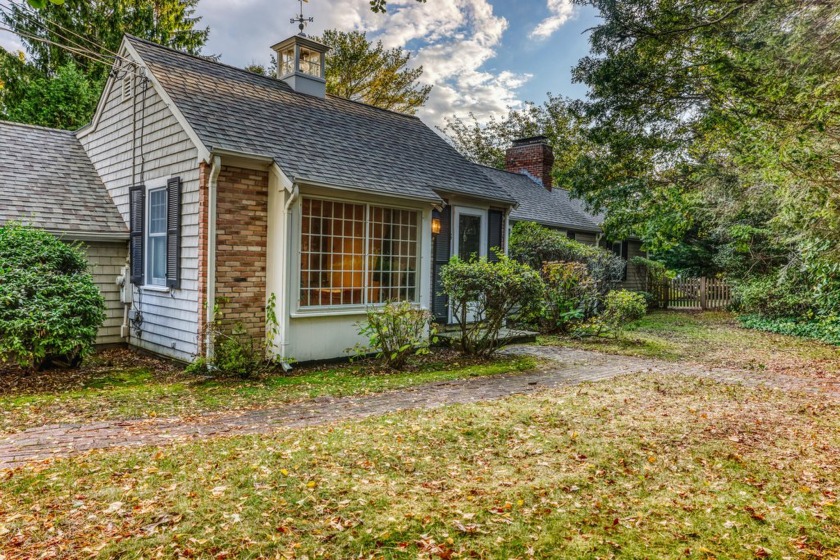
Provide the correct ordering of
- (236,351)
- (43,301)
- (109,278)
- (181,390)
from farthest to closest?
(109,278), (236,351), (43,301), (181,390)

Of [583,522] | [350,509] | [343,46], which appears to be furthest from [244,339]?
[343,46]

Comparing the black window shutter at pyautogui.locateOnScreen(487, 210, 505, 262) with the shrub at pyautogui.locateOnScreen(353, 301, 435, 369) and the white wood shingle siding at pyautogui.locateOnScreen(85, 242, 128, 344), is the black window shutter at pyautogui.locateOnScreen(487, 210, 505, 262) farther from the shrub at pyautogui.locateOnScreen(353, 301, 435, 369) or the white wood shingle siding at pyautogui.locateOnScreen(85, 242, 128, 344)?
the white wood shingle siding at pyautogui.locateOnScreen(85, 242, 128, 344)

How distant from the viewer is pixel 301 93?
1159 cm

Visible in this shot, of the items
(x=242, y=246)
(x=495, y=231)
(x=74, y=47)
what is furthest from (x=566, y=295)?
(x=74, y=47)

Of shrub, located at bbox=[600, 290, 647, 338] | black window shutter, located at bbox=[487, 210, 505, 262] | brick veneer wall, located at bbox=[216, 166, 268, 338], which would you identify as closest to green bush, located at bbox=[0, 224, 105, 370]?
brick veneer wall, located at bbox=[216, 166, 268, 338]

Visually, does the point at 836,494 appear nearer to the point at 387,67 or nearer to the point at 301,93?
the point at 301,93

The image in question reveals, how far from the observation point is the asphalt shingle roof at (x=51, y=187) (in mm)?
9047

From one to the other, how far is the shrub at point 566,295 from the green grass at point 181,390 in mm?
4059

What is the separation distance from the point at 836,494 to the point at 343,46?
29.4m

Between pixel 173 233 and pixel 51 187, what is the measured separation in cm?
350

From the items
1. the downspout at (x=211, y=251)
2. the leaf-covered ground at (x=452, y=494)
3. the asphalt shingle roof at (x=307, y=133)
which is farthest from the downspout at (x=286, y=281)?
the leaf-covered ground at (x=452, y=494)

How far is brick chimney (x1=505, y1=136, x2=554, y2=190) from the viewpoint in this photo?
21.7 metres

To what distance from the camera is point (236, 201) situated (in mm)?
7906

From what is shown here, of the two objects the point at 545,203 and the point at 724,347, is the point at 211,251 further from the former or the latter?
the point at 545,203
